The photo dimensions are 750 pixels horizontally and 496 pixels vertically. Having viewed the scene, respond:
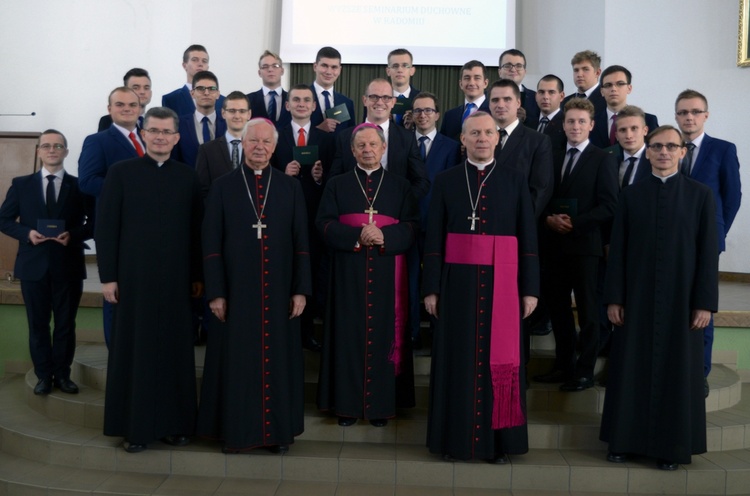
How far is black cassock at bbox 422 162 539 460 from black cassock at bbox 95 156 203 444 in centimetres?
134

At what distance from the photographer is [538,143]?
4.53 meters

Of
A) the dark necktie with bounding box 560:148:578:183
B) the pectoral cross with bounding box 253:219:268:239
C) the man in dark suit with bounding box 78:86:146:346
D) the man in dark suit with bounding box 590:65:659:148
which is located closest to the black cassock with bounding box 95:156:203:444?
the pectoral cross with bounding box 253:219:268:239

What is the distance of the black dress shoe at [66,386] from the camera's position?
4844 millimetres

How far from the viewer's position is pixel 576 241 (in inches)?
180

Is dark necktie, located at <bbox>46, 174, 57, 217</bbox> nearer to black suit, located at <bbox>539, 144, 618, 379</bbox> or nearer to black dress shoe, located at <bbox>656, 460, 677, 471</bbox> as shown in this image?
black suit, located at <bbox>539, 144, 618, 379</bbox>

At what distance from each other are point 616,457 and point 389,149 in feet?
7.26

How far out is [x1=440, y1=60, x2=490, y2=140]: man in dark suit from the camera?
5.45 metres

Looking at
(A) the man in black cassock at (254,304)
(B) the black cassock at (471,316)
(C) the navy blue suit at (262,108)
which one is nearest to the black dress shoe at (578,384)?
(B) the black cassock at (471,316)

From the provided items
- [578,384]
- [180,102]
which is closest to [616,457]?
[578,384]

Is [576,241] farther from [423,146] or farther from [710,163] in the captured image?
[423,146]

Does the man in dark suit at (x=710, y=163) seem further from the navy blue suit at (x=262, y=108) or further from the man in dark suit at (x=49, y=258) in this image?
the man in dark suit at (x=49, y=258)

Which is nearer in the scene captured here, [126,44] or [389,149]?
[389,149]

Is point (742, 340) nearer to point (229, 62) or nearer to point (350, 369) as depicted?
point (350, 369)

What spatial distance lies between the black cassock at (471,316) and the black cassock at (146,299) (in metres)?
1.34
